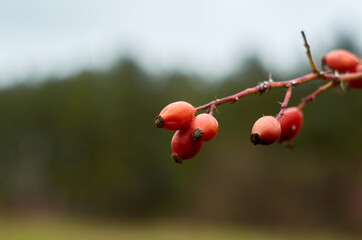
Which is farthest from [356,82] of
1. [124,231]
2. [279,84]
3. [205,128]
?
[124,231]

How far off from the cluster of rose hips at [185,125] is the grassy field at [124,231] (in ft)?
114

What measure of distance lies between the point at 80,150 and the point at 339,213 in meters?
24.1

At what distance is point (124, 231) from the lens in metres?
42.9

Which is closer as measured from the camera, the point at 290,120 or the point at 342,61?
the point at 290,120

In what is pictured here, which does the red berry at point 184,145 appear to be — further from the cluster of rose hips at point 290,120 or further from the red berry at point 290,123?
the red berry at point 290,123

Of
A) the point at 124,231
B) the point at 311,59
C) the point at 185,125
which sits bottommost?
the point at 124,231

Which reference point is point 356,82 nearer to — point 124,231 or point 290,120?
point 290,120

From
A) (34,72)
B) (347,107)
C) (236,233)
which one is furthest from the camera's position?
(34,72)

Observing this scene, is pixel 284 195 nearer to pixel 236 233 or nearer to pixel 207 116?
pixel 236 233

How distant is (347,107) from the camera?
3180cm

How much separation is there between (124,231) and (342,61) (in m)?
42.7

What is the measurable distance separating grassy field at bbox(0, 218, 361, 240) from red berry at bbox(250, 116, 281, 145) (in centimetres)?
3482

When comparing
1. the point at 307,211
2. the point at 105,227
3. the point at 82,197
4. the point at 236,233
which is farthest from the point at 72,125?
the point at 307,211

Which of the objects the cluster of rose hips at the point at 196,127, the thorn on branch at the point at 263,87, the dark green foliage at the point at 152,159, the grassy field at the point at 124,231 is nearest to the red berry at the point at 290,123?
the cluster of rose hips at the point at 196,127
